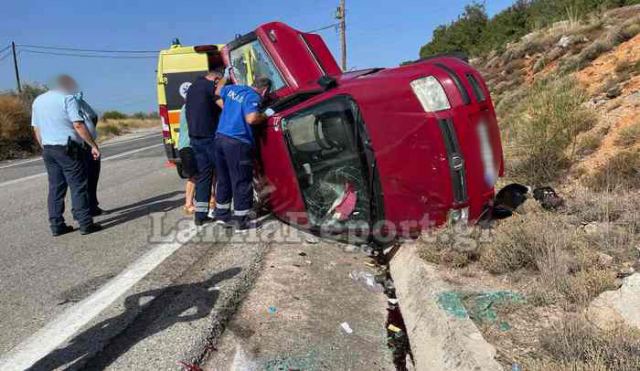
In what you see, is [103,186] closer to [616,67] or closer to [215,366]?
[215,366]

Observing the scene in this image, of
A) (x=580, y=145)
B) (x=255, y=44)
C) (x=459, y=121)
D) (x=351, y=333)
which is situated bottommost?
(x=351, y=333)

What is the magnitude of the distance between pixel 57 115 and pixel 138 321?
3419mm

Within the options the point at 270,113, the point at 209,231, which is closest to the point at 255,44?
the point at 270,113

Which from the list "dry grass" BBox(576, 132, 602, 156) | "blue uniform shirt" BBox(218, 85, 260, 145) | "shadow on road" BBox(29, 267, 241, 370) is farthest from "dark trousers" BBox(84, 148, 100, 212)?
"dry grass" BBox(576, 132, 602, 156)

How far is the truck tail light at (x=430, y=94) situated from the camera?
4266mm

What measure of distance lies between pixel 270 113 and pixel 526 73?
39.1 ft

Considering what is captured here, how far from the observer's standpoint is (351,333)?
3.59m

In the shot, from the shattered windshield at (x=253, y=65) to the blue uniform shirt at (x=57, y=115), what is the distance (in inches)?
85.4

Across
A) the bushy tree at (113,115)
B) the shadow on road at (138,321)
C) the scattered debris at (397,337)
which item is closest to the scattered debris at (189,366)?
the shadow on road at (138,321)

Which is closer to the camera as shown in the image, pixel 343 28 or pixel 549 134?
pixel 549 134

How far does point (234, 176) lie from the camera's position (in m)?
5.64

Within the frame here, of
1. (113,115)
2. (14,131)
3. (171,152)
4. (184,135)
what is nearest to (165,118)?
(171,152)

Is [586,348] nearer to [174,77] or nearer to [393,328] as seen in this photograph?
[393,328]

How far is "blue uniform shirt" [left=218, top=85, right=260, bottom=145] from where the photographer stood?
17.9 feet
